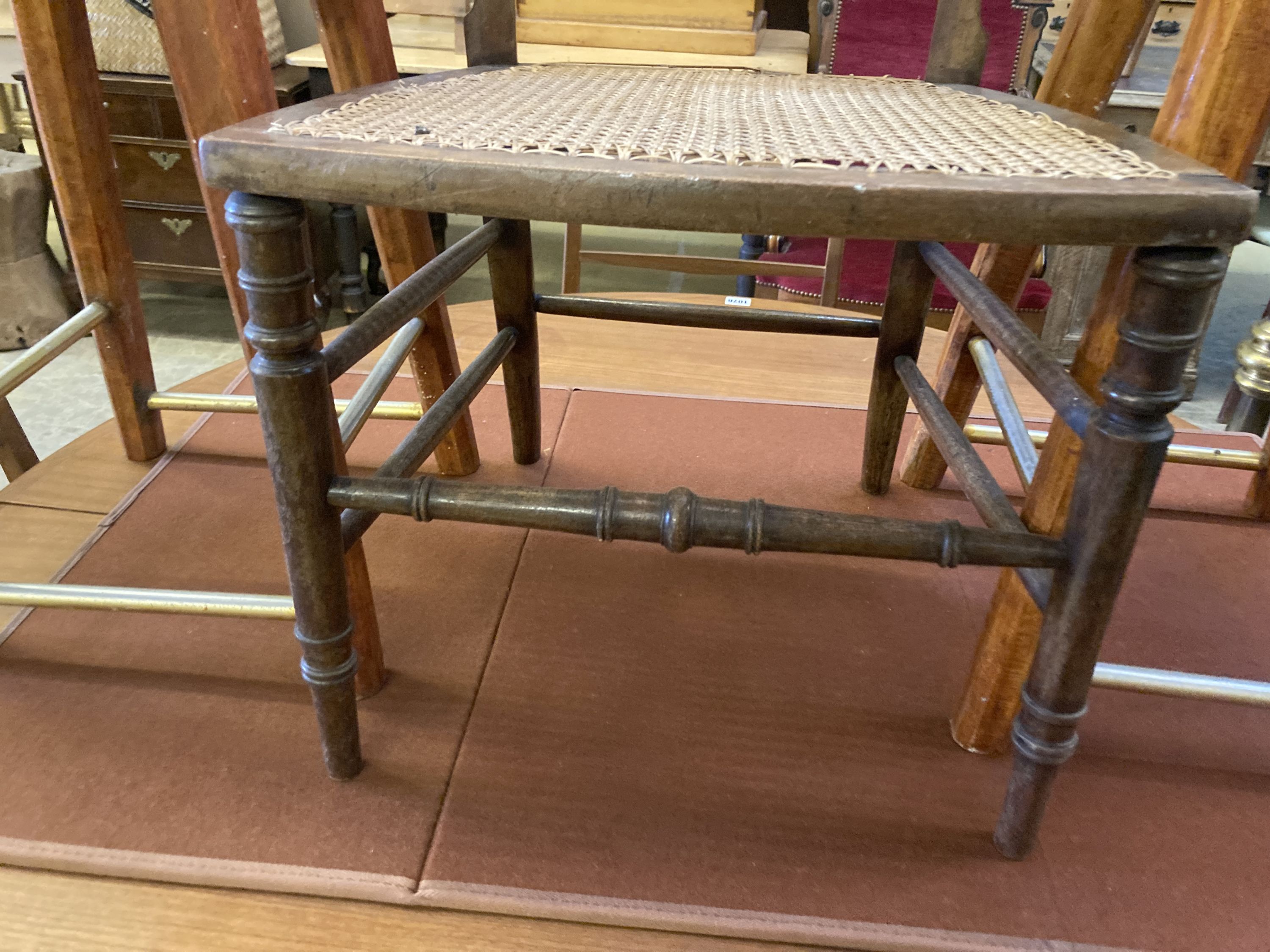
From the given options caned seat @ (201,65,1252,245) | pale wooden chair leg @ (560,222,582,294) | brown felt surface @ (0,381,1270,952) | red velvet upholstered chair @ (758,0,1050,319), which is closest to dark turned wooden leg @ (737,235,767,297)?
red velvet upholstered chair @ (758,0,1050,319)

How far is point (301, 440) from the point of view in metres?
0.53

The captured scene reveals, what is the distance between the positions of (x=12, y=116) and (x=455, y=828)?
105 inches

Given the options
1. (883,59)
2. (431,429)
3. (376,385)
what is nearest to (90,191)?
(376,385)

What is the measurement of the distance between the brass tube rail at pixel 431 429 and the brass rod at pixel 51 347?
0.39 metres

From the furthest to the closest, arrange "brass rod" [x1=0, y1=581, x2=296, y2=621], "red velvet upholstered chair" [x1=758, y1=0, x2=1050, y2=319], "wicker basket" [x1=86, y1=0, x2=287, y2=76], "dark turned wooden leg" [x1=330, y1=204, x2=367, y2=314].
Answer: "dark turned wooden leg" [x1=330, y1=204, x2=367, y2=314], "wicker basket" [x1=86, y1=0, x2=287, y2=76], "red velvet upholstered chair" [x1=758, y1=0, x2=1050, y2=319], "brass rod" [x1=0, y1=581, x2=296, y2=621]

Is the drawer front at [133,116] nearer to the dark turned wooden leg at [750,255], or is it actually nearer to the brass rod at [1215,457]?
the dark turned wooden leg at [750,255]

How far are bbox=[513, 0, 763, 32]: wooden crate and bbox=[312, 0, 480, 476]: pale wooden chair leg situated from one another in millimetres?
1221

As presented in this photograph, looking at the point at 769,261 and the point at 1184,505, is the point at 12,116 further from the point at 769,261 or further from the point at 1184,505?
the point at 1184,505

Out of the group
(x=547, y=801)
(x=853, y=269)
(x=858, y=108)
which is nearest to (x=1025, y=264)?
(x=858, y=108)

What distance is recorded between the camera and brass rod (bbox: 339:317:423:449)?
2.37 ft

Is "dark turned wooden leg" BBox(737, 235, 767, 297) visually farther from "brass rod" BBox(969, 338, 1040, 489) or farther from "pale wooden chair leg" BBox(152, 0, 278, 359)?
"pale wooden chair leg" BBox(152, 0, 278, 359)

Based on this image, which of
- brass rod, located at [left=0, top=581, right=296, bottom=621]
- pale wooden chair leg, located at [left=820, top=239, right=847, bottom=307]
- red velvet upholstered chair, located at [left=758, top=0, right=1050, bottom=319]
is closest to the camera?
brass rod, located at [left=0, top=581, right=296, bottom=621]

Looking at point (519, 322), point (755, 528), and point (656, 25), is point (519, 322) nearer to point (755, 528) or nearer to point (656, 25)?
point (755, 528)

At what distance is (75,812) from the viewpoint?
61cm
